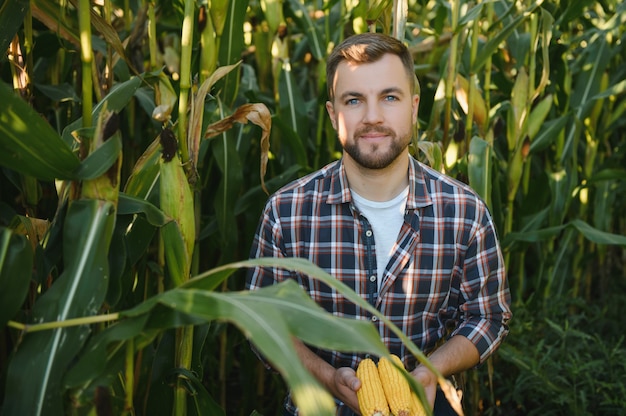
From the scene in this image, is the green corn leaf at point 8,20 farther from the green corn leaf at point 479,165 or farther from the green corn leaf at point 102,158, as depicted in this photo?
the green corn leaf at point 479,165

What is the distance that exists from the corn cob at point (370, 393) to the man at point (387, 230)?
0.86ft

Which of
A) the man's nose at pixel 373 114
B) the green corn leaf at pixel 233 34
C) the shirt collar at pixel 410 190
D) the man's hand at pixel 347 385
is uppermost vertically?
the green corn leaf at pixel 233 34

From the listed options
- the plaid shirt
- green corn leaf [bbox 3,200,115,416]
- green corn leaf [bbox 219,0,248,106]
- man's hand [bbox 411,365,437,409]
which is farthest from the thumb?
green corn leaf [bbox 219,0,248,106]

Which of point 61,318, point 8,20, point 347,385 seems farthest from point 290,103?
point 61,318

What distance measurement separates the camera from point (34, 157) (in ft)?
4.92

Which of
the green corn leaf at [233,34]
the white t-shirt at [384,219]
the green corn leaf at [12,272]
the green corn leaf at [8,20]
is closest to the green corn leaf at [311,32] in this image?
the green corn leaf at [233,34]

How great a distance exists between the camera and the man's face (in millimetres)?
1978

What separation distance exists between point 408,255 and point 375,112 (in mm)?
409

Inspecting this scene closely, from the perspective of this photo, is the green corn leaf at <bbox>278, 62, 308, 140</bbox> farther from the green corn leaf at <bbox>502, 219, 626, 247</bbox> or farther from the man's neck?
the green corn leaf at <bbox>502, 219, 626, 247</bbox>

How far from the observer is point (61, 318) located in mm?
1443

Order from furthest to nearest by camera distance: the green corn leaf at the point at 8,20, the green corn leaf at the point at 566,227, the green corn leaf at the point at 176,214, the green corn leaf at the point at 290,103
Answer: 1. the green corn leaf at the point at 290,103
2. the green corn leaf at the point at 566,227
3. the green corn leaf at the point at 8,20
4. the green corn leaf at the point at 176,214

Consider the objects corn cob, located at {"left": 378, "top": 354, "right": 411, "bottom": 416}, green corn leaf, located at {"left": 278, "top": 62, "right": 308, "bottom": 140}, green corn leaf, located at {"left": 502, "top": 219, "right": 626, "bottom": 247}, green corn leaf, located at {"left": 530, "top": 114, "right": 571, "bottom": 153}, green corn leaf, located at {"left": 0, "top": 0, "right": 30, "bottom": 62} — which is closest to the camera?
corn cob, located at {"left": 378, "top": 354, "right": 411, "bottom": 416}

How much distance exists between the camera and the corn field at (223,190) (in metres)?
1.43

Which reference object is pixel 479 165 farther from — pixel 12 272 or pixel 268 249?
pixel 12 272
